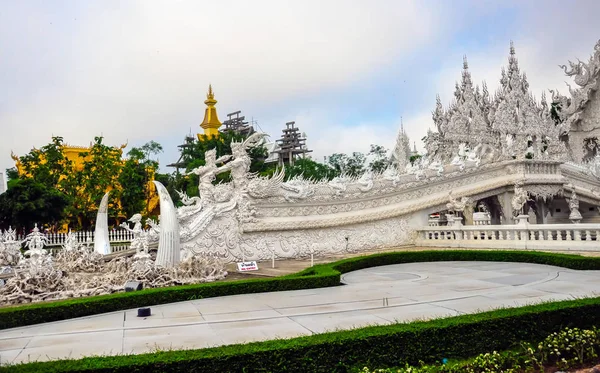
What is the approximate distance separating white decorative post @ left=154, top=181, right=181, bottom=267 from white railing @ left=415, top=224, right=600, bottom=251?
9.49 meters

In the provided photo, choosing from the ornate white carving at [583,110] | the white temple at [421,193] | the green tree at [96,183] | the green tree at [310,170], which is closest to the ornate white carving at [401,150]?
the white temple at [421,193]

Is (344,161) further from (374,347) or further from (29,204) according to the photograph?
(374,347)

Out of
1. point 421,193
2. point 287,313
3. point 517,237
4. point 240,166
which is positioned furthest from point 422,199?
point 287,313

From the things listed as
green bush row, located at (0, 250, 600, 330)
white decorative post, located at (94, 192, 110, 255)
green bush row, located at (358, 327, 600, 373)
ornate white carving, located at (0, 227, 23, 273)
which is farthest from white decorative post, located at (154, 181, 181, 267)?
→ green bush row, located at (358, 327, 600, 373)

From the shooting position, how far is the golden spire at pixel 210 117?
4591cm

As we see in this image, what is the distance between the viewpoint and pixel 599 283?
791cm

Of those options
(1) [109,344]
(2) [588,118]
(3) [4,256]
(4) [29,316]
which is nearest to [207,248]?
(3) [4,256]

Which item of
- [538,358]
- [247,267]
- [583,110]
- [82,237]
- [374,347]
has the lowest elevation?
[538,358]

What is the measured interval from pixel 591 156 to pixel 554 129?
8.95 m

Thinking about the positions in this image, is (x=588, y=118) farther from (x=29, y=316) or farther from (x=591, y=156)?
(x=29, y=316)

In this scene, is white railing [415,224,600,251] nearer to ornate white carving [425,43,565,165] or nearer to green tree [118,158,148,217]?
ornate white carving [425,43,565,165]

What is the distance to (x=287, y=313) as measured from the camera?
679 cm

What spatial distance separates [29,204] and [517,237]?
18.3 m

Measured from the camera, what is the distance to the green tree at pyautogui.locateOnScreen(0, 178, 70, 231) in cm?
1964
